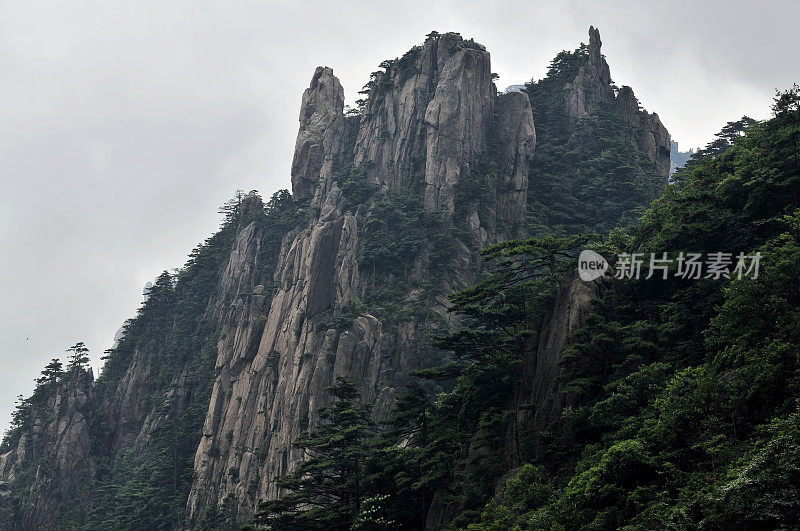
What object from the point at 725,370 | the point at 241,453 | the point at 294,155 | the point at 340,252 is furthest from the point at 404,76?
the point at 725,370

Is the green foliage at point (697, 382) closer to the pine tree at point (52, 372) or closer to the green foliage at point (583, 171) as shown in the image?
the green foliage at point (583, 171)

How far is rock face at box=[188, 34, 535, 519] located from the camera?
5709 cm

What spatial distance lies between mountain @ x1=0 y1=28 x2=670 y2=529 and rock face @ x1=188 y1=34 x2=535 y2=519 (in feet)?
0.63

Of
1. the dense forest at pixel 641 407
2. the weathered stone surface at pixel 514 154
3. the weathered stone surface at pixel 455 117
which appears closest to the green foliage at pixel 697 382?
the dense forest at pixel 641 407

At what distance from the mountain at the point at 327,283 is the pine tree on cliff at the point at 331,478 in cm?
1772

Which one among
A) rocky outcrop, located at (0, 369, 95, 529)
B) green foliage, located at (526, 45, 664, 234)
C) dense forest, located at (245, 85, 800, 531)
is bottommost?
rocky outcrop, located at (0, 369, 95, 529)

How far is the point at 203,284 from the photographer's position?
9050 centimetres

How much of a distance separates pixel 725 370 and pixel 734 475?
6209 millimetres

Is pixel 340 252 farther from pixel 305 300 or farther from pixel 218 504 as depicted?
pixel 218 504

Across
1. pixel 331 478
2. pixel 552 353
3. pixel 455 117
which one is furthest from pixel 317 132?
pixel 552 353

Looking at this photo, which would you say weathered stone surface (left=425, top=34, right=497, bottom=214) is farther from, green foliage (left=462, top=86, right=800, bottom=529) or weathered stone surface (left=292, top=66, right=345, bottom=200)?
green foliage (left=462, top=86, right=800, bottom=529)

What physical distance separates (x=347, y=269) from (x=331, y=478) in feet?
107

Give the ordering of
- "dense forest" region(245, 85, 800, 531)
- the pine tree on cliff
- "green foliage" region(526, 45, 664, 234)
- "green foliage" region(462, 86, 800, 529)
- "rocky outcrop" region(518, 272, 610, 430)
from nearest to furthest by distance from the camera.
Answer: "green foliage" region(462, 86, 800, 529)
"dense forest" region(245, 85, 800, 531)
"rocky outcrop" region(518, 272, 610, 430)
the pine tree on cliff
"green foliage" region(526, 45, 664, 234)
